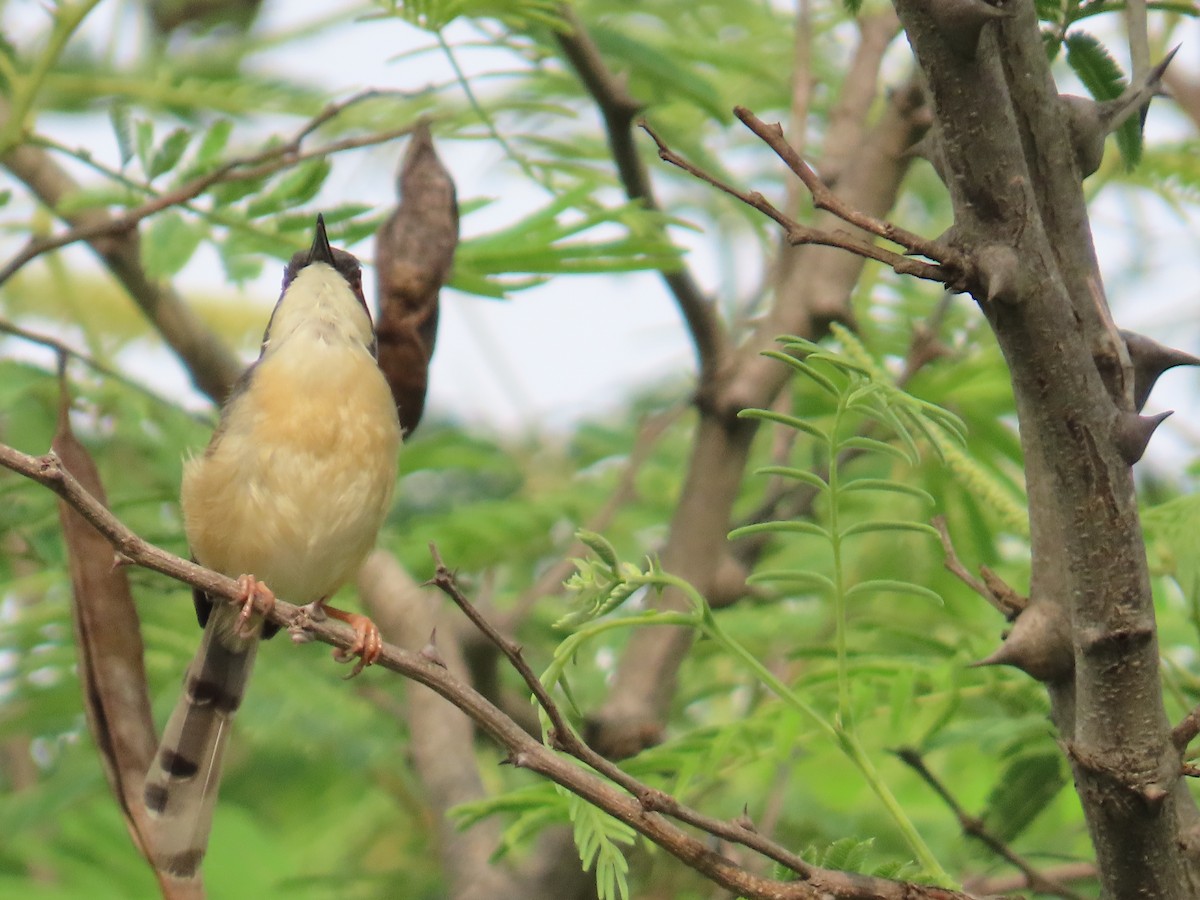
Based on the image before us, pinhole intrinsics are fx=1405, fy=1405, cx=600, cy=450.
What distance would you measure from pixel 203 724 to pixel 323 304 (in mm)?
1132

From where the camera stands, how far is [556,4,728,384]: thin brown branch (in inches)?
130

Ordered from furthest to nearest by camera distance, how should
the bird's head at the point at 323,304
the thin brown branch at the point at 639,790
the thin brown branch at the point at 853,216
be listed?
the bird's head at the point at 323,304 → the thin brown branch at the point at 639,790 → the thin brown branch at the point at 853,216

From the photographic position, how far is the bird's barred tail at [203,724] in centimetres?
318

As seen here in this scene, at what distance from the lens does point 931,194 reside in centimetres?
527

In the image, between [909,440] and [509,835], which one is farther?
[509,835]

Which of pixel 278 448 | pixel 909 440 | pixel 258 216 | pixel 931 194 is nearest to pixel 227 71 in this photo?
pixel 258 216

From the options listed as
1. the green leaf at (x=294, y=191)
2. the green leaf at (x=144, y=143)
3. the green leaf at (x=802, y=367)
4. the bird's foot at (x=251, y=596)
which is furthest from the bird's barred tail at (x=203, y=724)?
the green leaf at (x=802, y=367)

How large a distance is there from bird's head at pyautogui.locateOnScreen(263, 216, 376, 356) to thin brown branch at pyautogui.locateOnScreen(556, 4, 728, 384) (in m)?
0.75

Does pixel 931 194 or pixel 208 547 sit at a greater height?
pixel 931 194

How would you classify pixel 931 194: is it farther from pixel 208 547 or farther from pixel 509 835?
pixel 509 835

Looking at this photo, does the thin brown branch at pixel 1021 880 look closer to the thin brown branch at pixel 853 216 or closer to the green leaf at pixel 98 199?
the thin brown branch at pixel 853 216

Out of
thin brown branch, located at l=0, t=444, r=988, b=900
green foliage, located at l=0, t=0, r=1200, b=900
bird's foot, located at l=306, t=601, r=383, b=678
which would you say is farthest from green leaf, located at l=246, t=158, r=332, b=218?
thin brown branch, located at l=0, t=444, r=988, b=900

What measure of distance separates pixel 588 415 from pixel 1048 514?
152 inches

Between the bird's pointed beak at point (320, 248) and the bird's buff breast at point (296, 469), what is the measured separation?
0.28 metres
